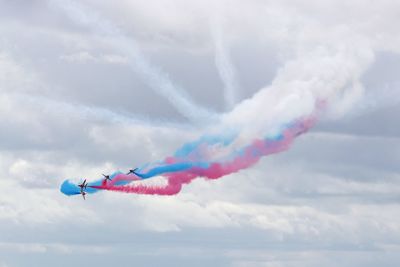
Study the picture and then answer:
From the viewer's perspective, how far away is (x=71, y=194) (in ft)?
652

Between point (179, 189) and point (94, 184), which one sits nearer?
point (179, 189)

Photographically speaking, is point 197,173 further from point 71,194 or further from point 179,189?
point 71,194

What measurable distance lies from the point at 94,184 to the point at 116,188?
7876 millimetres

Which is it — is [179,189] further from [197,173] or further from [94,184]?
[94,184]

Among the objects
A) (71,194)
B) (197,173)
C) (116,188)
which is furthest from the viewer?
(71,194)

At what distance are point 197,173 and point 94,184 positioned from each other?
87.1 feet

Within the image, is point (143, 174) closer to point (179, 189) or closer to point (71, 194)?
point (179, 189)

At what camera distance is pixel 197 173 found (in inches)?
6895

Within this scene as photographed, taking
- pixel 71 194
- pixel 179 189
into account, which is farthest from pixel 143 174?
pixel 71 194

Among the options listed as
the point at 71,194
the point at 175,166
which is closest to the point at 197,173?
the point at 175,166

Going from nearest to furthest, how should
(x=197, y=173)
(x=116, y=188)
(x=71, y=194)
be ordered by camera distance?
1. (x=197, y=173)
2. (x=116, y=188)
3. (x=71, y=194)

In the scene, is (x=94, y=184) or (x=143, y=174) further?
(x=94, y=184)

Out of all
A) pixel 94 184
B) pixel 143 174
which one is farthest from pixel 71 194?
pixel 143 174

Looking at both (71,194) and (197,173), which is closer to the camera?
(197,173)
